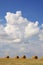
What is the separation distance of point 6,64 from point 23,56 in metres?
24.5

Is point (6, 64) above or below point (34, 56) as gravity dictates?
below

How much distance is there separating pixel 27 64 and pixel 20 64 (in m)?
1.80

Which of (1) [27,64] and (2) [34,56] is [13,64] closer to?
(1) [27,64]

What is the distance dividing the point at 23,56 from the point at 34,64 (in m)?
25.2

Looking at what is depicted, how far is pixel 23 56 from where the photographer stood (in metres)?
74.9

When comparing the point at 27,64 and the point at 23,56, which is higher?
the point at 23,56

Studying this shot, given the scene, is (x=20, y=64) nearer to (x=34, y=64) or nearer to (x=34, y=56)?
(x=34, y=64)

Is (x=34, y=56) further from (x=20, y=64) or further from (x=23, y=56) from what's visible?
(x=20, y=64)

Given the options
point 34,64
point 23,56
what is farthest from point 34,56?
point 34,64

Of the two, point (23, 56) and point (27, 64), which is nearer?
point (27, 64)

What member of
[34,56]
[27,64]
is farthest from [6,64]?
[34,56]

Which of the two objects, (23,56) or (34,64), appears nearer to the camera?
(34,64)

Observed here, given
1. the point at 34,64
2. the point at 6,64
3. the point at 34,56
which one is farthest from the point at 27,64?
the point at 34,56

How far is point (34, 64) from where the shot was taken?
4991cm
